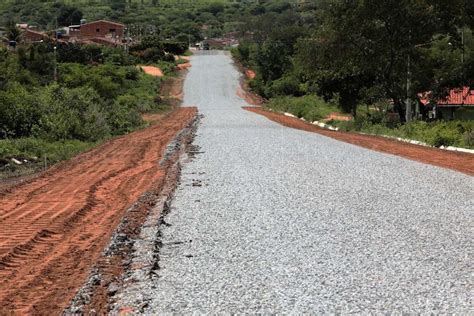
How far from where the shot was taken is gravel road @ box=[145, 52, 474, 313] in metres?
6.15

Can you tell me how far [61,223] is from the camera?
34.5 feet

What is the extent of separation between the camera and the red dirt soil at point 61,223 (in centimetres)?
682

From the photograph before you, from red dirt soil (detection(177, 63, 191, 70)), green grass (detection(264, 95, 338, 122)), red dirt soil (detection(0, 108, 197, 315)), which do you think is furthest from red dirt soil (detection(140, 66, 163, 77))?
red dirt soil (detection(0, 108, 197, 315))

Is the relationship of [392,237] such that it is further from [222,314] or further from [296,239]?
[222,314]

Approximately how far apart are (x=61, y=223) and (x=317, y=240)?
4.54 metres

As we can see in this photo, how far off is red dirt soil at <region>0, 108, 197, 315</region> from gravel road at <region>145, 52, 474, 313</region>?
3.46 ft

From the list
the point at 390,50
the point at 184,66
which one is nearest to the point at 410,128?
the point at 390,50

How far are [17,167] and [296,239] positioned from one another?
13.6 m

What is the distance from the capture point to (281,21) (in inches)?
4545

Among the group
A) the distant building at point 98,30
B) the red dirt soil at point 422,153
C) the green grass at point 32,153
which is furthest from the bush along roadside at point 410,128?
the distant building at point 98,30

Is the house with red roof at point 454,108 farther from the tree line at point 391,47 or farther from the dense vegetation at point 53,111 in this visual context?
the dense vegetation at point 53,111

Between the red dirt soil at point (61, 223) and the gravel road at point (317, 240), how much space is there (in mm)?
Result: 1053

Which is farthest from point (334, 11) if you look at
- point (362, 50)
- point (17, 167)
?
point (17, 167)

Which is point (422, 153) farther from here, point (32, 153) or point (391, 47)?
point (32, 153)
